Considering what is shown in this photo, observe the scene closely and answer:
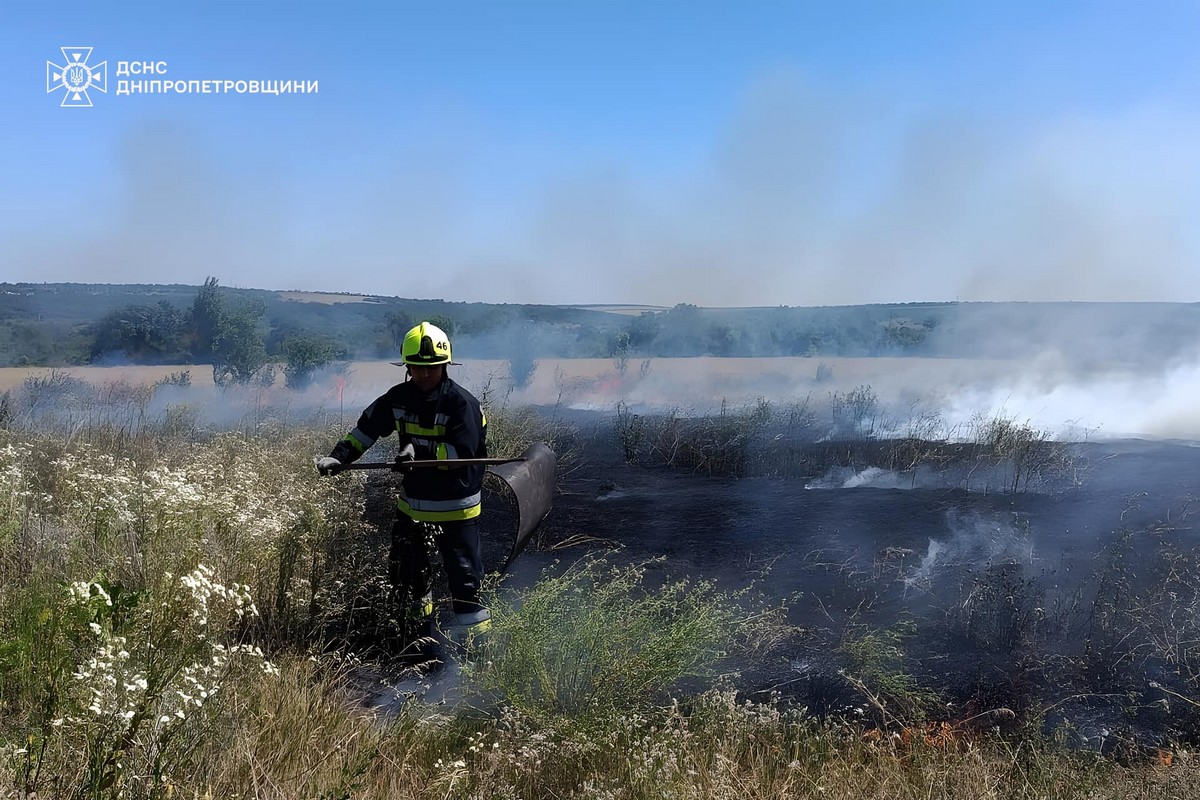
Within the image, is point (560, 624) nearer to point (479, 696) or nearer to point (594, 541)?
point (479, 696)

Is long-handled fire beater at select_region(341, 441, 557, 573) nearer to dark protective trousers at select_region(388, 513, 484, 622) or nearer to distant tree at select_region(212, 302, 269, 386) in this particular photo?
dark protective trousers at select_region(388, 513, 484, 622)

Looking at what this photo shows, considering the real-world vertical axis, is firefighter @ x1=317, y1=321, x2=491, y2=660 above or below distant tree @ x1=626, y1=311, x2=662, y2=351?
below

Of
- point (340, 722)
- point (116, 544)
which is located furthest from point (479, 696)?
point (116, 544)

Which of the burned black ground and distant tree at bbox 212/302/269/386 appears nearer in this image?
the burned black ground

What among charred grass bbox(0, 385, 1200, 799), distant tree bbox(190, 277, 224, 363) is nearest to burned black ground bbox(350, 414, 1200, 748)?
charred grass bbox(0, 385, 1200, 799)

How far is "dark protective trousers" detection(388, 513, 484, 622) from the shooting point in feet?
12.8

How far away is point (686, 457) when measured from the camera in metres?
8.93

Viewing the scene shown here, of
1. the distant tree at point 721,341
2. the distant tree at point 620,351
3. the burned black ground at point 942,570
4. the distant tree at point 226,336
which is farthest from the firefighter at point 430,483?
the distant tree at point 721,341

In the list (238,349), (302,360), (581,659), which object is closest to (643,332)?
(302,360)

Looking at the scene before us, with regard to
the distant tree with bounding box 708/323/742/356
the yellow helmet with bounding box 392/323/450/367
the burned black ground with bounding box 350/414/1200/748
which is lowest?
the burned black ground with bounding box 350/414/1200/748

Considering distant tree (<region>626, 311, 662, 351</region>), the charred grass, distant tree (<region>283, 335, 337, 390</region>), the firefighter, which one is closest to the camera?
the charred grass

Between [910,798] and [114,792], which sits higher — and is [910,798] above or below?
below

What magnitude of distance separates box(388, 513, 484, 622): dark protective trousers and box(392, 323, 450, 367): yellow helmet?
0.90 metres

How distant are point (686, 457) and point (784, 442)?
1.35m
